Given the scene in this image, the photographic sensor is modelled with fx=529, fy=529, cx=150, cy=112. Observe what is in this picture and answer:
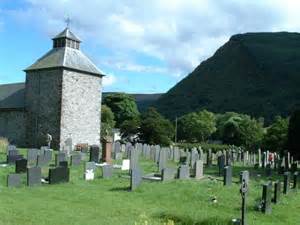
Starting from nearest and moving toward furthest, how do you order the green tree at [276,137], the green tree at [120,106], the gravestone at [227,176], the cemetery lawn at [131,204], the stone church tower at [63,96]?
the cemetery lawn at [131,204] < the gravestone at [227,176] < the stone church tower at [63,96] < the green tree at [276,137] < the green tree at [120,106]

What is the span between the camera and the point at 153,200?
15.3m

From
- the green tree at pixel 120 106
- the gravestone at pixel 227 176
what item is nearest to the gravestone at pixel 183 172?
the gravestone at pixel 227 176

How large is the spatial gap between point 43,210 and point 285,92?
11522 centimetres

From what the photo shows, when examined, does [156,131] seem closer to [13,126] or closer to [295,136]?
[13,126]

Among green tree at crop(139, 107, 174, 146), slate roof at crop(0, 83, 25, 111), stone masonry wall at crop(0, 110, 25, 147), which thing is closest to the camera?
stone masonry wall at crop(0, 110, 25, 147)

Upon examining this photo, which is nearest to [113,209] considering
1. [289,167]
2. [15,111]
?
[289,167]

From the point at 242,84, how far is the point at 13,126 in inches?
3754

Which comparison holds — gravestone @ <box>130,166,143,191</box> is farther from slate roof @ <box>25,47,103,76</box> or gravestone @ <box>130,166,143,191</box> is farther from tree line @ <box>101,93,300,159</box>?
slate roof @ <box>25,47,103,76</box>

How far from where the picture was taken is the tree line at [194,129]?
51472 millimetres

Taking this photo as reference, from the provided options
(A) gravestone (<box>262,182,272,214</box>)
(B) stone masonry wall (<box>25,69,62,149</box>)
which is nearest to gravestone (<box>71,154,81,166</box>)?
(A) gravestone (<box>262,182,272,214</box>)

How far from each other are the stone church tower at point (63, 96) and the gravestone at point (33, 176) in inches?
938

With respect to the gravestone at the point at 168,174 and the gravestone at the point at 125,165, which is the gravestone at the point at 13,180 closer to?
the gravestone at the point at 168,174

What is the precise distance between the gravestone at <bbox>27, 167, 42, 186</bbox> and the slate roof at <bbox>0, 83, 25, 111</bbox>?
2859cm

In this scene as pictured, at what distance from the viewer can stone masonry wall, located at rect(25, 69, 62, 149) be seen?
42219 mm
